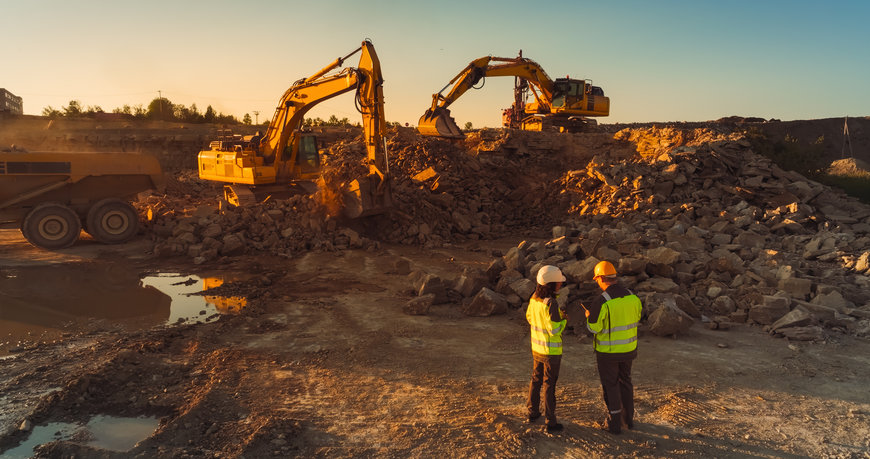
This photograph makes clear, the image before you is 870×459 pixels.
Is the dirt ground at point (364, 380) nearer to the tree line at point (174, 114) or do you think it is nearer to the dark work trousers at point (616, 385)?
the dark work trousers at point (616, 385)

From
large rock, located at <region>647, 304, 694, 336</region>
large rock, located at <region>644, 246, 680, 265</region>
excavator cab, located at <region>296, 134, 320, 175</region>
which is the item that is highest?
excavator cab, located at <region>296, 134, 320, 175</region>

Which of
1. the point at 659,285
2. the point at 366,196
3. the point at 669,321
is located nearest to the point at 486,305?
the point at 669,321

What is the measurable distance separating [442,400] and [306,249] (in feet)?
24.7

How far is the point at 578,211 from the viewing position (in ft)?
48.0

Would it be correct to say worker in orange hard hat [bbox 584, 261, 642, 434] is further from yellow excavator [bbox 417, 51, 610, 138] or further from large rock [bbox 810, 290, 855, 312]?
yellow excavator [bbox 417, 51, 610, 138]

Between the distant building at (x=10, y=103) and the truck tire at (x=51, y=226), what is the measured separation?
796 inches

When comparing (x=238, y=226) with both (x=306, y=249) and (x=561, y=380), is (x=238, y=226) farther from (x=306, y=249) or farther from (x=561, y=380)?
(x=561, y=380)

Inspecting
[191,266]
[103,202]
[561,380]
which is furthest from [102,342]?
[103,202]

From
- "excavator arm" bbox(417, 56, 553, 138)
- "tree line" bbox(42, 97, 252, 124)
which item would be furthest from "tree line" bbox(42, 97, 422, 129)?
"excavator arm" bbox(417, 56, 553, 138)

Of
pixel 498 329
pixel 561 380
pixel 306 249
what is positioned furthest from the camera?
pixel 306 249

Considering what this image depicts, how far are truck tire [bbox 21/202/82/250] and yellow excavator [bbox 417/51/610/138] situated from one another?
8.83 metres

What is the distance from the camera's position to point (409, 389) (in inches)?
204

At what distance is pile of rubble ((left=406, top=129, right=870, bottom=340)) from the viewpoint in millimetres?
7172

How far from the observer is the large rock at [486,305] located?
7.54 meters
